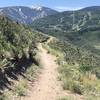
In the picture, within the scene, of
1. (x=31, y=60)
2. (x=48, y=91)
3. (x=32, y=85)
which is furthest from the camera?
(x=31, y=60)

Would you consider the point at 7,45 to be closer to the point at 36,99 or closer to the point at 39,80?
the point at 39,80

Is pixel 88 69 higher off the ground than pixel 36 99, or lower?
lower

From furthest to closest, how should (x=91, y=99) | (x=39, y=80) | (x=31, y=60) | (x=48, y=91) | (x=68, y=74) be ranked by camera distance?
(x=31, y=60) < (x=68, y=74) < (x=39, y=80) < (x=48, y=91) < (x=91, y=99)

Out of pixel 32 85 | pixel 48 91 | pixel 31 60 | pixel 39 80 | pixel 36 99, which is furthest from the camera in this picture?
pixel 31 60

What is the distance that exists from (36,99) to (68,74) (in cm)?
758

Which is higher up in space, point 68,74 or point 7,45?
point 7,45

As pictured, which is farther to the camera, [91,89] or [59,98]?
[91,89]

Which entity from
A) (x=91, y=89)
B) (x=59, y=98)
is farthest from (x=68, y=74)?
(x=59, y=98)

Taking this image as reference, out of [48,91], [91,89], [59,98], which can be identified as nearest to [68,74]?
[91,89]

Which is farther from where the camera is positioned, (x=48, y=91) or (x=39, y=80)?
(x=39, y=80)

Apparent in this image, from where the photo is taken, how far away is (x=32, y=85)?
1672cm

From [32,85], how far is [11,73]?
3.81 feet

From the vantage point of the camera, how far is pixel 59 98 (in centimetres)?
1383

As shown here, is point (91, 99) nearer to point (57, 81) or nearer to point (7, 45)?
point (57, 81)
